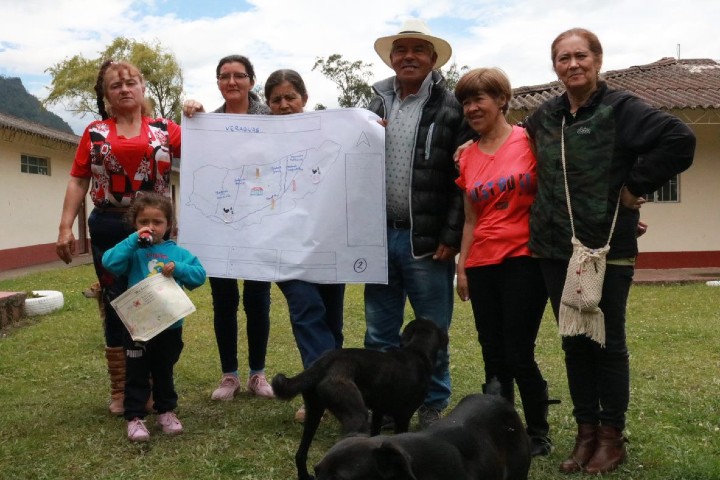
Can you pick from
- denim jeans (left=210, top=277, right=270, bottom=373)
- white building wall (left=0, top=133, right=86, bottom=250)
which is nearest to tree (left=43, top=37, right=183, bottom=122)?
white building wall (left=0, top=133, right=86, bottom=250)

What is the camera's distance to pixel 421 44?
396 centimetres

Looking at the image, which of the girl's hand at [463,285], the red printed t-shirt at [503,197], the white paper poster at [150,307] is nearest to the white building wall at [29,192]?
the white paper poster at [150,307]

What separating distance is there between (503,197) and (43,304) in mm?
7392

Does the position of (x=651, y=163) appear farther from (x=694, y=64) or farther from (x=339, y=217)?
(x=694, y=64)

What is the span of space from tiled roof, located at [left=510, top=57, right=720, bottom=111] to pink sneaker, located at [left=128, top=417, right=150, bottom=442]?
8771 millimetres

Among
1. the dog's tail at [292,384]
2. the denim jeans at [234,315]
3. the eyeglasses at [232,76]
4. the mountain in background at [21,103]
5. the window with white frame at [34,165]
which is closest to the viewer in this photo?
the dog's tail at [292,384]

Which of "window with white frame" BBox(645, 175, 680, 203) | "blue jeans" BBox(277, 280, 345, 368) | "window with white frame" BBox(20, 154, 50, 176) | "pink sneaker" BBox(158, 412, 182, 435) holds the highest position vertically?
"window with white frame" BBox(20, 154, 50, 176)

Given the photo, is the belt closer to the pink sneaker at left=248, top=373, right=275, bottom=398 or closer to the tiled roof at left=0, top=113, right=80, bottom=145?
the pink sneaker at left=248, top=373, right=275, bottom=398

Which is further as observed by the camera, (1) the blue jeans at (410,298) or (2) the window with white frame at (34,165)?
(2) the window with white frame at (34,165)

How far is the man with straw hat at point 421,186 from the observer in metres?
3.89

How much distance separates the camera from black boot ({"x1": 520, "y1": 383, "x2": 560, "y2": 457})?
366 centimetres

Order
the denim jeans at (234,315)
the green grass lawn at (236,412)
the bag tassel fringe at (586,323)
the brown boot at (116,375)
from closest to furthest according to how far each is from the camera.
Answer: the bag tassel fringe at (586,323)
the green grass lawn at (236,412)
the brown boot at (116,375)
the denim jeans at (234,315)

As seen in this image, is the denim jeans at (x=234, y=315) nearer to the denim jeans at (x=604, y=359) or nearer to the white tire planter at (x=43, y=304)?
the denim jeans at (x=604, y=359)

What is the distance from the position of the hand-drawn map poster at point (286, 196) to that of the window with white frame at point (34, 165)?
16.0 m
